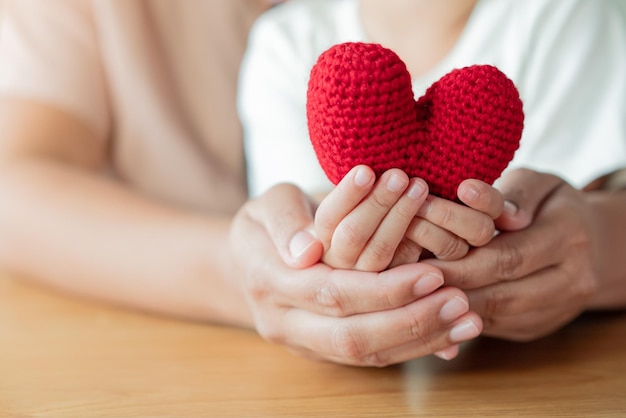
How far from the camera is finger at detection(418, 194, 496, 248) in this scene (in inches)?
20.2

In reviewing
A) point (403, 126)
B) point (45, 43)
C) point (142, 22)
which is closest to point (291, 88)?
point (142, 22)

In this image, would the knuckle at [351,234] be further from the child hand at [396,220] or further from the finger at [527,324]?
the finger at [527,324]

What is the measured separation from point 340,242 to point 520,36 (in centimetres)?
49

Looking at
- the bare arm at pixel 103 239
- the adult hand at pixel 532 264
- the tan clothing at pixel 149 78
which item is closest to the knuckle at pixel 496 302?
the adult hand at pixel 532 264

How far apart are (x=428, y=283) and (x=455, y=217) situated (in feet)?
0.19

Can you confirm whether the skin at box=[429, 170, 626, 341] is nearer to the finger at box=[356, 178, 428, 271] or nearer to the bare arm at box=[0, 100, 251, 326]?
the finger at box=[356, 178, 428, 271]

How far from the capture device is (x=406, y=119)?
0.48 metres

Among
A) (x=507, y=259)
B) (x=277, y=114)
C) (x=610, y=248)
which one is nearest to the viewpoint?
(x=507, y=259)

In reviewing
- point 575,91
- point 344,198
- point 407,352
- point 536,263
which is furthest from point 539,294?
point 575,91

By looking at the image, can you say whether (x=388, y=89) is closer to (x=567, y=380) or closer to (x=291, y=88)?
(x=567, y=380)

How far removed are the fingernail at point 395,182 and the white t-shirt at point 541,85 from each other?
1.25ft

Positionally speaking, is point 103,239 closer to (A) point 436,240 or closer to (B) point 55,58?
(B) point 55,58

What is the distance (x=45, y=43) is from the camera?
106 centimetres

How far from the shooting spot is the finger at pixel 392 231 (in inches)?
19.6
